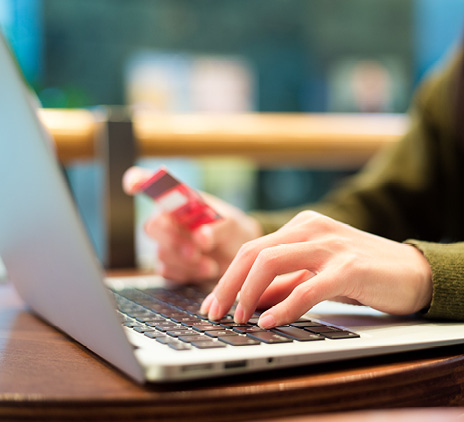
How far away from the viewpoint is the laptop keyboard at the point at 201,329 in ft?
1.48

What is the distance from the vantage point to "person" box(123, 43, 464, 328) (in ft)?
1.69

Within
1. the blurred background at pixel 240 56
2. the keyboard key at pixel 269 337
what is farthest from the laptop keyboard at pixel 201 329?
the blurred background at pixel 240 56

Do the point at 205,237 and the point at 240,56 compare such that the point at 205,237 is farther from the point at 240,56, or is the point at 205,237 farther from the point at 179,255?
the point at 240,56

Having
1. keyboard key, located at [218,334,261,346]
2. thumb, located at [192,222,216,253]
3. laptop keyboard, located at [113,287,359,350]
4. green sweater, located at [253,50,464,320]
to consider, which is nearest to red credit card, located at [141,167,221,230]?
thumb, located at [192,222,216,253]

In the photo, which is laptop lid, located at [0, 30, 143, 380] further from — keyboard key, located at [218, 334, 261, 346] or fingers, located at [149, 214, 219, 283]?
fingers, located at [149, 214, 219, 283]

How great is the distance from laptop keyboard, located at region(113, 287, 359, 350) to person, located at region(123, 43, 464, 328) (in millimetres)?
13

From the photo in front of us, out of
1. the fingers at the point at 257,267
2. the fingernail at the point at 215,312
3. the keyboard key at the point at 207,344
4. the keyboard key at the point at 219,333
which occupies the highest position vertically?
the fingers at the point at 257,267

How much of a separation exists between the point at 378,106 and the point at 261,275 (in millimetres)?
4704

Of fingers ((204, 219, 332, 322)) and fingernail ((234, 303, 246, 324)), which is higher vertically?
fingers ((204, 219, 332, 322))

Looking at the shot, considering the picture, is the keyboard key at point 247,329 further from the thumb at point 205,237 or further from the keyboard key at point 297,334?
the thumb at point 205,237

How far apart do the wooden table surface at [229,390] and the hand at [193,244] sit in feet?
1.09

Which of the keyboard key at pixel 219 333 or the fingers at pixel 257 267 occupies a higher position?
the fingers at pixel 257 267

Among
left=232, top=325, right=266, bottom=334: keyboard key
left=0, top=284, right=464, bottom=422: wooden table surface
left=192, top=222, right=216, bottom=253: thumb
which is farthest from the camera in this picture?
left=192, top=222, right=216, bottom=253: thumb

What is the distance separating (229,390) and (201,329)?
11cm
